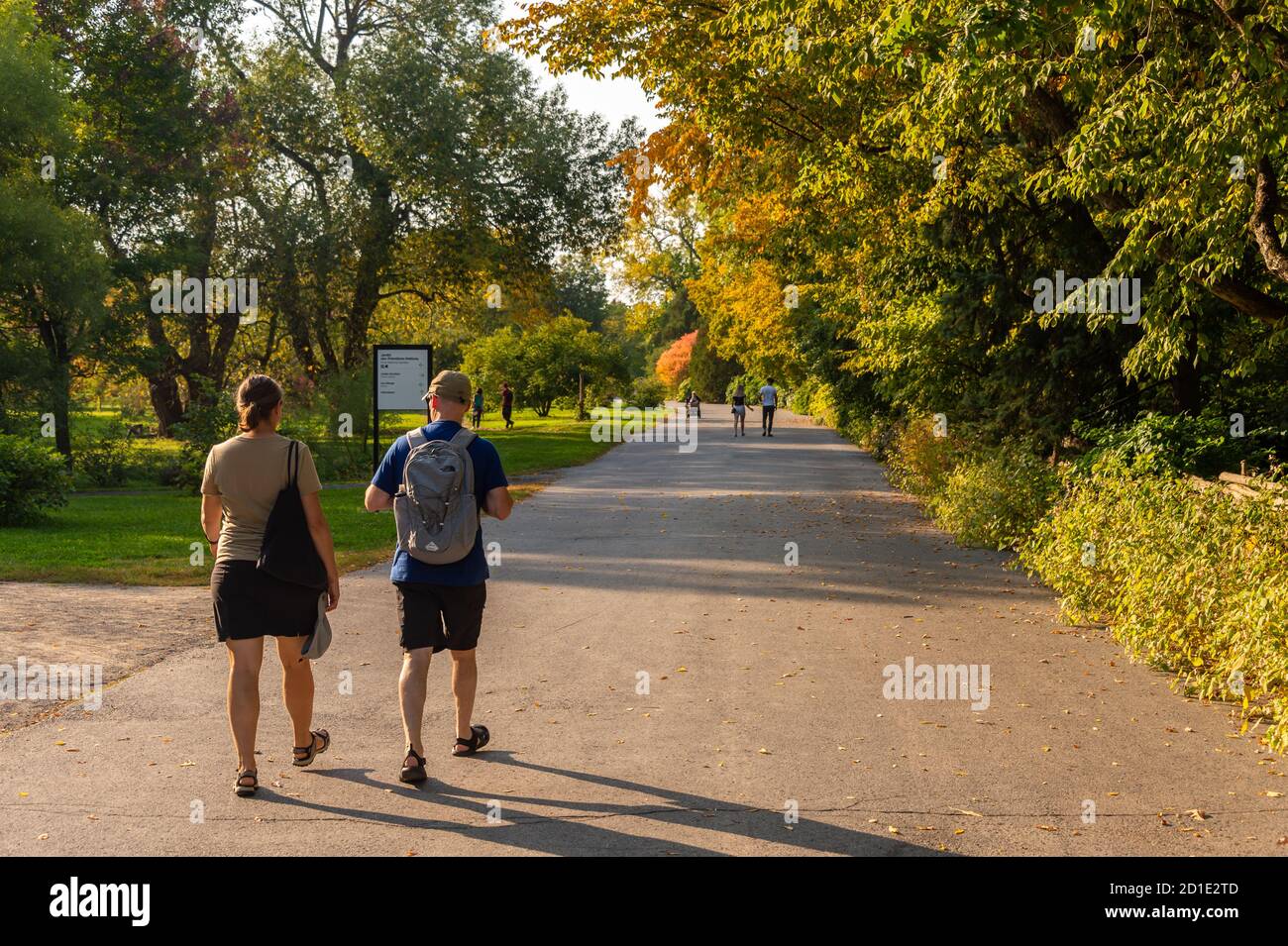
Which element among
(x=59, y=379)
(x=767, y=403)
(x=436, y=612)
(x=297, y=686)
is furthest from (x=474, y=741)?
(x=767, y=403)

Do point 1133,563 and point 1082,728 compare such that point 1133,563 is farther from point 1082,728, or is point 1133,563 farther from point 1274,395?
point 1274,395

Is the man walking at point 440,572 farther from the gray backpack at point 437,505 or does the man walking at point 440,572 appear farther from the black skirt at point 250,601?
the black skirt at point 250,601

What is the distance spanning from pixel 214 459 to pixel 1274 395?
13803 millimetres

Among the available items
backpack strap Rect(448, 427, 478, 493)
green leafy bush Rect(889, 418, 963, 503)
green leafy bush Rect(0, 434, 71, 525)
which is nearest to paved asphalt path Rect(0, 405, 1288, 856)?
backpack strap Rect(448, 427, 478, 493)

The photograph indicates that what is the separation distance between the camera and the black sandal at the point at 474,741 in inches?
250

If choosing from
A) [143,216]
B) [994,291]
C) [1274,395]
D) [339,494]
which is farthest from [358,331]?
[1274,395]

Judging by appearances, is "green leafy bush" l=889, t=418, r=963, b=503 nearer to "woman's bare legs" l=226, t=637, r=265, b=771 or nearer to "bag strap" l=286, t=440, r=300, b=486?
"bag strap" l=286, t=440, r=300, b=486

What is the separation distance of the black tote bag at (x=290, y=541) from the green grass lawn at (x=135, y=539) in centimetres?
651

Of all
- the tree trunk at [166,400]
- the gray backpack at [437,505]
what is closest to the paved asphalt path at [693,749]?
the gray backpack at [437,505]

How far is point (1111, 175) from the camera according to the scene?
10305 millimetres

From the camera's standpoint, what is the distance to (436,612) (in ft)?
19.9

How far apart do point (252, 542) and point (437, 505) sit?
2.87ft

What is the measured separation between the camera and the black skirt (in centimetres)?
583

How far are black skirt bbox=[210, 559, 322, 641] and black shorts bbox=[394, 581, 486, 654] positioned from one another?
505mm
